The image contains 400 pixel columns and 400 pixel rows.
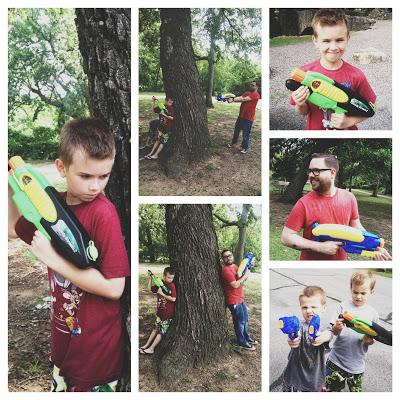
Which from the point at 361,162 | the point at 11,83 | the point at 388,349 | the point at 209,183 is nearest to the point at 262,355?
the point at 388,349

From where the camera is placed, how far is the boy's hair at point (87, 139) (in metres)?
3.29

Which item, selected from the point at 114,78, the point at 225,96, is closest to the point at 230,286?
the point at 225,96

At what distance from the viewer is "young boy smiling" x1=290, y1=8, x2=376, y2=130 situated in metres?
3.53

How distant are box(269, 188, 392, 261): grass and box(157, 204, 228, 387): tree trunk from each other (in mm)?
387

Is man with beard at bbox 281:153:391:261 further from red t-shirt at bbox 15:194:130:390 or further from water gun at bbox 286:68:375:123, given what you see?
red t-shirt at bbox 15:194:130:390

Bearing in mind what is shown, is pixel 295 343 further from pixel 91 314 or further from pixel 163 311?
pixel 91 314

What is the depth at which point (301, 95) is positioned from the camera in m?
3.54

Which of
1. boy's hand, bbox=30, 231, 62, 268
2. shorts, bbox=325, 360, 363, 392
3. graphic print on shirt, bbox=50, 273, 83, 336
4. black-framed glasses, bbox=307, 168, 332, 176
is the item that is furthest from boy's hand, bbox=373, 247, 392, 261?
boy's hand, bbox=30, 231, 62, 268

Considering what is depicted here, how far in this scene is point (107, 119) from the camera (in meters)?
3.44

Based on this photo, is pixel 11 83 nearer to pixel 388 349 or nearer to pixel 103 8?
pixel 103 8

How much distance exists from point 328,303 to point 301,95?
1.34 metres

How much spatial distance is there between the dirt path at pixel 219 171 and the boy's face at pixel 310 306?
2.46 ft

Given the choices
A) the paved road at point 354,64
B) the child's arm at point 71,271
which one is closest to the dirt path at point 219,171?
the paved road at point 354,64

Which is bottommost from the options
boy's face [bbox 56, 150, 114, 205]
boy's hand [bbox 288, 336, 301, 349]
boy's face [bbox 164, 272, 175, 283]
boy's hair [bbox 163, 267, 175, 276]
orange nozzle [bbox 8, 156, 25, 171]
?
boy's hand [bbox 288, 336, 301, 349]
